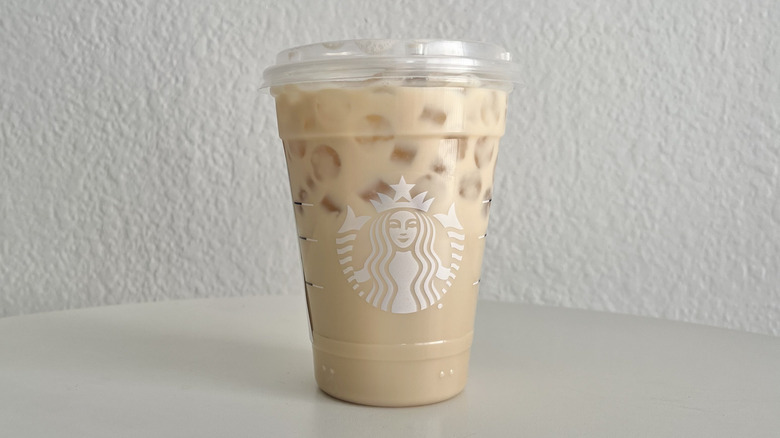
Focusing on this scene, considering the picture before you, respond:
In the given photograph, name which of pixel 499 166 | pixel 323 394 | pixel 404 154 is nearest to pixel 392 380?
pixel 323 394

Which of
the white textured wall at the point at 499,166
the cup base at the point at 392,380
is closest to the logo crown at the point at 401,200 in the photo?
the cup base at the point at 392,380

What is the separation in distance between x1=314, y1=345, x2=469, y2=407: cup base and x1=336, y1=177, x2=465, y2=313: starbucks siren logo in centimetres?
6

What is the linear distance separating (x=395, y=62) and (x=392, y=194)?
0.11 m

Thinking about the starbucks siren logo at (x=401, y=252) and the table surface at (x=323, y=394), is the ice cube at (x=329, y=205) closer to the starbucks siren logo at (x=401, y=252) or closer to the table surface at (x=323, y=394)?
the starbucks siren logo at (x=401, y=252)

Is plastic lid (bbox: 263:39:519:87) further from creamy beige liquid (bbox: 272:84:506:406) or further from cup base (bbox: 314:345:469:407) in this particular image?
cup base (bbox: 314:345:469:407)

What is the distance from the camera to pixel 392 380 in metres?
0.70

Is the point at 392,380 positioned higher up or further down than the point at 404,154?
further down

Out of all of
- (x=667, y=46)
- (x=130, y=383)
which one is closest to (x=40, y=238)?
(x=130, y=383)

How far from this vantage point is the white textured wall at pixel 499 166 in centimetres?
124

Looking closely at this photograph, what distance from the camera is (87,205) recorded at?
1.26 m

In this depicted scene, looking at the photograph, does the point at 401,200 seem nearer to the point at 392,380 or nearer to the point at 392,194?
the point at 392,194

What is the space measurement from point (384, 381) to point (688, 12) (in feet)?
2.96

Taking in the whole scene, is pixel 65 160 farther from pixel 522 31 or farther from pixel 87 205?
pixel 522 31

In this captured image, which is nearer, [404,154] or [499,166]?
[404,154]
